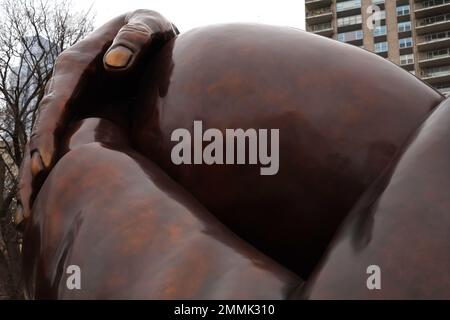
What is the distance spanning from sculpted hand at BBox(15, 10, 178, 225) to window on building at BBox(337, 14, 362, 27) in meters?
50.8

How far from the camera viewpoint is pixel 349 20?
167ft

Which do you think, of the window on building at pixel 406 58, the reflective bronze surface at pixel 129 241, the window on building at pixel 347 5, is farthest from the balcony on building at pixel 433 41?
the reflective bronze surface at pixel 129 241

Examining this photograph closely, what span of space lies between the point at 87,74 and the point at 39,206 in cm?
63

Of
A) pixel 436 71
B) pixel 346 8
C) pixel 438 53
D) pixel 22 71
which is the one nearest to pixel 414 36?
pixel 438 53

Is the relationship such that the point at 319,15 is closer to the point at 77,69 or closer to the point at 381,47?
the point at 381,47

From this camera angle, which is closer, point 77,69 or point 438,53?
point 77,69

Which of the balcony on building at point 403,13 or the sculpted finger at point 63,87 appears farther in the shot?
the balcony on building at point 403,13

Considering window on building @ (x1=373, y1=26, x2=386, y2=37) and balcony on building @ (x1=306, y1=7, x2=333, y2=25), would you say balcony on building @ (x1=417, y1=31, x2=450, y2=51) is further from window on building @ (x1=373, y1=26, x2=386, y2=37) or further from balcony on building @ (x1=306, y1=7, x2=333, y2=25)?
balcony on building @ (x1=306, y1=7, x2=333, y2=25)

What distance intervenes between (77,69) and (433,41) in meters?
47.7

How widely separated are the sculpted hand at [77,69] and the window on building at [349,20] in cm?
5084

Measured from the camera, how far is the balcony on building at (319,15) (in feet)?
170

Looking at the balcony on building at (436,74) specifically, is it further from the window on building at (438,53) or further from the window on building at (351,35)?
the window on building at (351,35)

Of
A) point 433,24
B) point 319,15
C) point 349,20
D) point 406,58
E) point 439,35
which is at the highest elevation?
point 319,15

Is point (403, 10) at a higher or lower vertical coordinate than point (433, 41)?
higher
